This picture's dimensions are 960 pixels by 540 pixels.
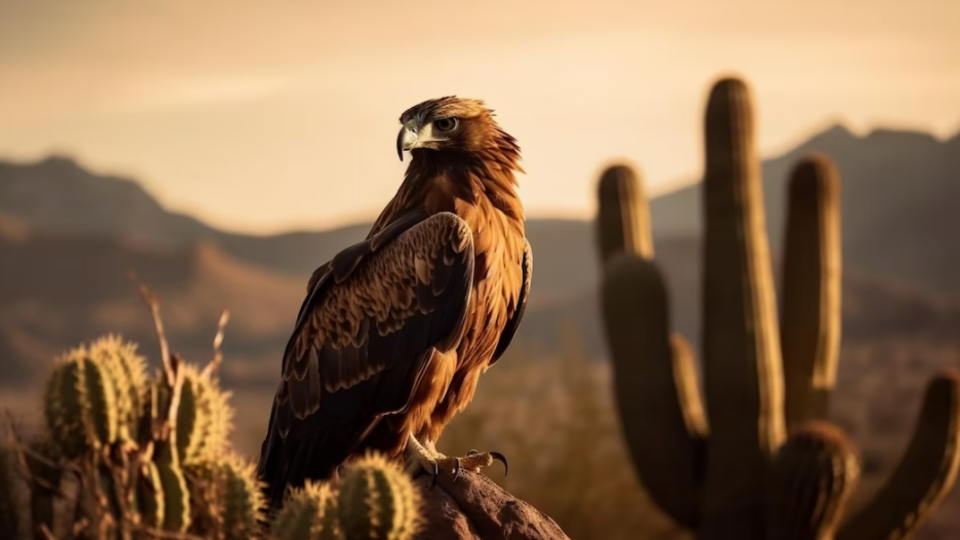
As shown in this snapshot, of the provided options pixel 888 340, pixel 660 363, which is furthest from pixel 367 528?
pixel 888 340

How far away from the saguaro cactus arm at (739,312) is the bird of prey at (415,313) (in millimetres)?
9034

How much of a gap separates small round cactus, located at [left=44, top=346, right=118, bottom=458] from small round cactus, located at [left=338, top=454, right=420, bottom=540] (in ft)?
3.54

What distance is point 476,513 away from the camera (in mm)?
6000

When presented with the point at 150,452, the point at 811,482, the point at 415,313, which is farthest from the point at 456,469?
the point at 811,482

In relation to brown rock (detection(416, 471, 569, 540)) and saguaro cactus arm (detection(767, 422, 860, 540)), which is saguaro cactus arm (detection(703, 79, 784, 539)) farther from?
brown rock (detection(416, 471, 569, 540))

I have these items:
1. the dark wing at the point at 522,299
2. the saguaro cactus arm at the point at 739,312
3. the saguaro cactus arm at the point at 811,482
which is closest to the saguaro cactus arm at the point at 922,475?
the saguaro cactus arm at the point at 811,482

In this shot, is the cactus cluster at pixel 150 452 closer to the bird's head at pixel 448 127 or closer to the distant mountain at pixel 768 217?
the bird's head at pixel 448 127

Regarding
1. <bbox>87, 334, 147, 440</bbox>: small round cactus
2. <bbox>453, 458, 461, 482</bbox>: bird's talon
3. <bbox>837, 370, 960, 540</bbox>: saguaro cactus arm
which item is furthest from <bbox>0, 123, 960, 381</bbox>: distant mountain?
<bbox>87, 334, 147, 440</bbox>: small round cactus

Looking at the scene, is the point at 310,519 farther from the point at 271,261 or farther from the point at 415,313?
the point at 271,261

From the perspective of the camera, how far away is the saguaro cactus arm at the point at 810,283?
16.0m

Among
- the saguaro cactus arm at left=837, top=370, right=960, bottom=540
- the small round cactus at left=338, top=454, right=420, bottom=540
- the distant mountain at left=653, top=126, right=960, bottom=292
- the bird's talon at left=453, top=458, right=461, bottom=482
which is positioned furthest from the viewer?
the distant mountain at left=653, top=126, right=960, bottom=292

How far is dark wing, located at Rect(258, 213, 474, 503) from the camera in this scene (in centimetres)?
596

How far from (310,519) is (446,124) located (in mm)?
2118

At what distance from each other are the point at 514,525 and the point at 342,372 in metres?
1.09
